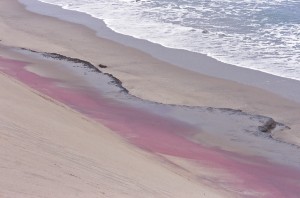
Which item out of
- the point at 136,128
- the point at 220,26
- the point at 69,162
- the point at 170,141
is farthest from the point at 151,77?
the point at 69,162

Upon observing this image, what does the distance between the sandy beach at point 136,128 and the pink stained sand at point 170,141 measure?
0.02 meters

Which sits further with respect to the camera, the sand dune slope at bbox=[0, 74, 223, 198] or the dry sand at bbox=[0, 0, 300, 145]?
the dry sand at bbox=[0, 0, 300, 145]

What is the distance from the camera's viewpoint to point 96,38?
21.6 meters

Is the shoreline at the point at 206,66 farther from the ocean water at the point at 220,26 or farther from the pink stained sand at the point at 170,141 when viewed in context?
the pink stained sand at the point at 170,141

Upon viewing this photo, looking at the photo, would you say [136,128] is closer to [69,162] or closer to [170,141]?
[170,141]

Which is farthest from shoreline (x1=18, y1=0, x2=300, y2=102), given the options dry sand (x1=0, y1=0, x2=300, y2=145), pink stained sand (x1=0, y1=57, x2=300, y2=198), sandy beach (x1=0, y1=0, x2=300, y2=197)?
pink stained sand (x1=0, y1=57, x2=300, y2=198)

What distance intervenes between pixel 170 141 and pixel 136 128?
0.90 metres

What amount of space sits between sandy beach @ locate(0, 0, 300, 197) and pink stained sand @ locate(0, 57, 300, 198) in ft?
0.07

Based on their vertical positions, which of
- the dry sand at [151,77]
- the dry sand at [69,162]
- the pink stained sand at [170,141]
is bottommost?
the dry sand at [151,77]

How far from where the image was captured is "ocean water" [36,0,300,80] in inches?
714

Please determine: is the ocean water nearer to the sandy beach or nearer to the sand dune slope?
the sandy beach

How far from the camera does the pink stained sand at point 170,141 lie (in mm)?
9656

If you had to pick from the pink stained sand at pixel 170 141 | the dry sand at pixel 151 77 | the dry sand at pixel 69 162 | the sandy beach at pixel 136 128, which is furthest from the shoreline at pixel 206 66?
the dry sand at pixel 69 162

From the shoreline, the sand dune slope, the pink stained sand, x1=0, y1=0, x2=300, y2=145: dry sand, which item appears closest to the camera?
the sand dune slope
